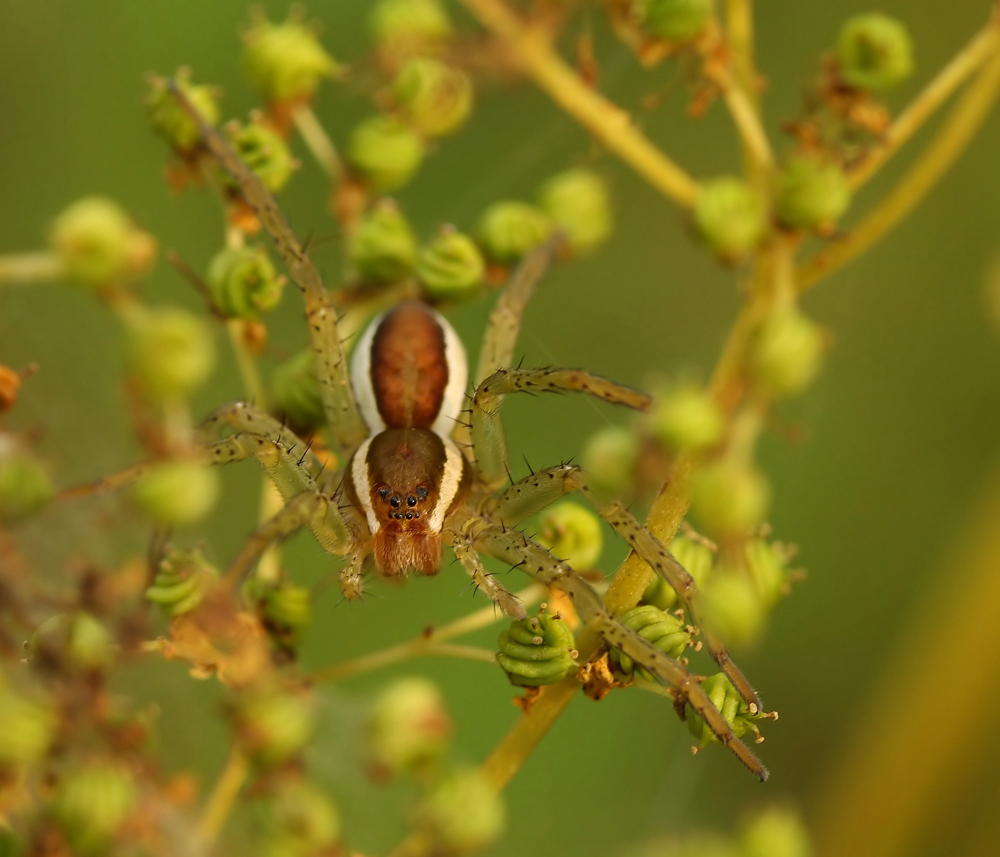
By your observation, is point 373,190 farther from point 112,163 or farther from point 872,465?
point 872,465

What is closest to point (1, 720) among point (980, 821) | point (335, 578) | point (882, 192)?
point (335, 578)

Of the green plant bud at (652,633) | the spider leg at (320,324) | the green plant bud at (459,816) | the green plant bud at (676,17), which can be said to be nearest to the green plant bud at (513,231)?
the spider leg at (320,324)

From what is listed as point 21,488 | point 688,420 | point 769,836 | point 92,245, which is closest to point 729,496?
point 688,420

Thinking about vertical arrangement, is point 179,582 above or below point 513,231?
below

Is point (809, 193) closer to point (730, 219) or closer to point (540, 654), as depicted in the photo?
point (730, 219)

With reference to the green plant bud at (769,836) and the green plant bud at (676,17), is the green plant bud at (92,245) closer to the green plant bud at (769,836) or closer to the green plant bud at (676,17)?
the green plant bud at (676,17)

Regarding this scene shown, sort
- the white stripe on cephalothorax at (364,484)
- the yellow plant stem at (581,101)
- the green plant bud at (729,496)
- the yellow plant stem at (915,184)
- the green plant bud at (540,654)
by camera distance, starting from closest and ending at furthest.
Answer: the green plant bud at (729,496)
the green plant bud at (540,654)
the yellow plant stem at (915,184)
the yellow plant stem at (581,101)
the white stripe on cephalothorax at (364,484)
